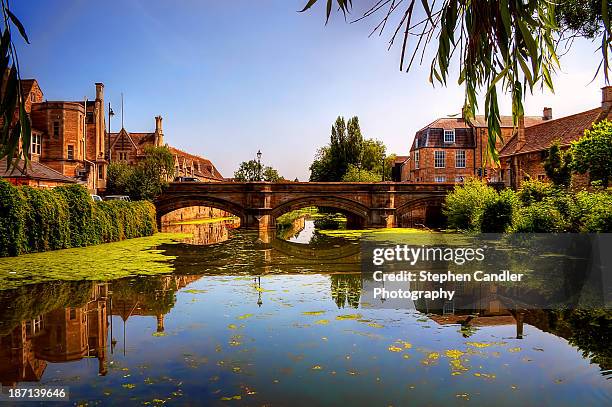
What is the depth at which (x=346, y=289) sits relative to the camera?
12914 mm

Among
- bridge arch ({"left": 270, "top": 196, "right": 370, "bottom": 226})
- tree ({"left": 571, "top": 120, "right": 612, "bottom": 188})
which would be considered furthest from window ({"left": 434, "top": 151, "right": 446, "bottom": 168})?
tree ({"left": 571, "top": 120, "right": 612, "bottom": 188})

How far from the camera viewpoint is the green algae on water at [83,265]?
1402 centimetres

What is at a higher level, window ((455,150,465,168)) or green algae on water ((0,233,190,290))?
window ((455,150,465,168))

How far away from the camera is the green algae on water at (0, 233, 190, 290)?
1402 centimetres

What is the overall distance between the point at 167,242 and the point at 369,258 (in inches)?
504

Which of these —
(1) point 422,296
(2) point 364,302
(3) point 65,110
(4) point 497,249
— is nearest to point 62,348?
(2) point 364,302

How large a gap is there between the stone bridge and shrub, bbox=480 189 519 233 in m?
14.0

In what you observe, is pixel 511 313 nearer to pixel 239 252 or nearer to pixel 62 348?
pixel 62 348

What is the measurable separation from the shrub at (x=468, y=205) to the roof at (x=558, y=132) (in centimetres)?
679

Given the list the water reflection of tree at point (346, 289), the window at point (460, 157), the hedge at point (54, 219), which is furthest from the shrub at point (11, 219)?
the window at point (460, 157)

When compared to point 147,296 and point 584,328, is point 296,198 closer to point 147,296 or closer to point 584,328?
point 147,296

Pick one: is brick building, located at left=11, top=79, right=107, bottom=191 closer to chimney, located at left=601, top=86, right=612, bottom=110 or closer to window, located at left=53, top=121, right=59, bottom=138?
window, located at left=53, top=121, right=59, bottom=138

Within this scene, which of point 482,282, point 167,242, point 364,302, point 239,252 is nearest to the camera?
point 364,302

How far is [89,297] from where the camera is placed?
1166 cm
